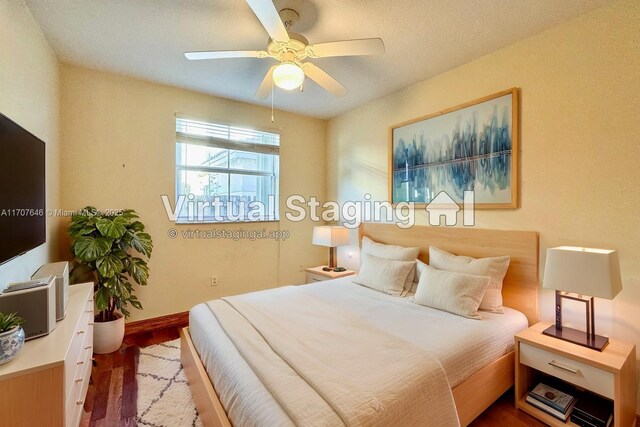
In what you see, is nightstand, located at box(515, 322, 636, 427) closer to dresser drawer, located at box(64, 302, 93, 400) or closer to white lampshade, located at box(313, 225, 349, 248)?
white lampshade, located at box(313, 225, 349, 248)

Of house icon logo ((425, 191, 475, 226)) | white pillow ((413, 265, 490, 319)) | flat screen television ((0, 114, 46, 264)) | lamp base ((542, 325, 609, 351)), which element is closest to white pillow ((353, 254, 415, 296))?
white pillow ((413, 265, 490, 319))

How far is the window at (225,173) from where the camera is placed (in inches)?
129

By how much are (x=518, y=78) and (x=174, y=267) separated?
12.3 feet

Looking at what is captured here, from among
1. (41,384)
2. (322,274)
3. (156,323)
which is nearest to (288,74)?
(41,384)

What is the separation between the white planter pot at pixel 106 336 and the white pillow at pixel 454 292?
2.70m

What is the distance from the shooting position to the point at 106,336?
2.55 m

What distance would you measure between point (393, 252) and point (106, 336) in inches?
110

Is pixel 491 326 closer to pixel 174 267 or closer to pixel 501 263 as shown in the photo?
pixel 501 263

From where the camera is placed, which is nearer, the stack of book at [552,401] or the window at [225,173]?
the stack of book at [552,401]

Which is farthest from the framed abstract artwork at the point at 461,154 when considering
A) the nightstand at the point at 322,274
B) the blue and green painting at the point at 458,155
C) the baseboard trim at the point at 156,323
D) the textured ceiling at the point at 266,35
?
the baseboard trim at the point at 156,323

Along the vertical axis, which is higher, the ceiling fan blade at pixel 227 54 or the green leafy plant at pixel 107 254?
the ceiling fan blade at pixel 227 54

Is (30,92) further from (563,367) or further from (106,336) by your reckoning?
(563,367)

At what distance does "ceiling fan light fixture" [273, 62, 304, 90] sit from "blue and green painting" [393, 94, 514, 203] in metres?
1.64

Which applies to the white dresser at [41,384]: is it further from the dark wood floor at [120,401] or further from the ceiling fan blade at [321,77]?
the ceiling fan blade at [321,77]
